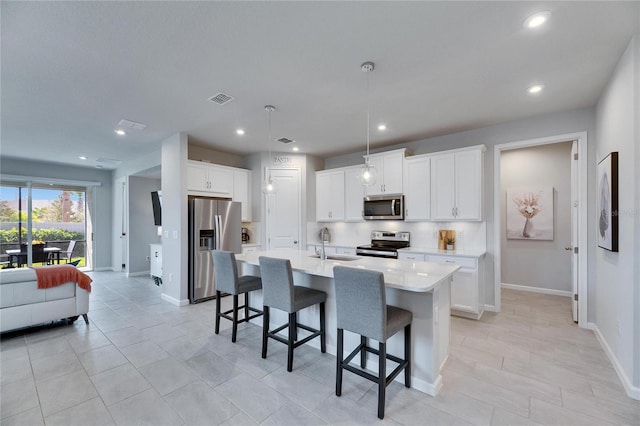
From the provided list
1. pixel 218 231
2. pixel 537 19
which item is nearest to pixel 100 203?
pixel 218 231

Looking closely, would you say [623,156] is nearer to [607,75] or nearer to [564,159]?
[607,75]

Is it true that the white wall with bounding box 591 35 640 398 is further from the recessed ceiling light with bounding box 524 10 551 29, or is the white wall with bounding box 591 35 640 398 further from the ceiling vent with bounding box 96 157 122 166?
the ceiling vent with bounding box 96 157 122 166

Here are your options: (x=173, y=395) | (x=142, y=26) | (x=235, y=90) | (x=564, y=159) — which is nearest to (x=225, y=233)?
(x=235, y=90)

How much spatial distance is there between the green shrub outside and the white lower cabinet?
8.73 metres

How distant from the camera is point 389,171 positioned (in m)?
4.93

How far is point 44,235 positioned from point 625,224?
10.1m

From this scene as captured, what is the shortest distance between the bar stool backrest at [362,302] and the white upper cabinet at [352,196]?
3319mm

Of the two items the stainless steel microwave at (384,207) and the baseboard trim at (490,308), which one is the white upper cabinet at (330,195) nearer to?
the stainless steel microwave at (384,207)

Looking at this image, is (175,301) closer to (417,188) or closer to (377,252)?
(377,252)

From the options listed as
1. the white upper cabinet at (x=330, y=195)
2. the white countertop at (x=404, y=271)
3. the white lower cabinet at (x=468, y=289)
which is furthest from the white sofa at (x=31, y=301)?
the white lower cabinet at (x=468, y=289)

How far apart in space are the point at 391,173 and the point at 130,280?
6.04m

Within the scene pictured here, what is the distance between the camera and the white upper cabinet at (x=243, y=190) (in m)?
5.66

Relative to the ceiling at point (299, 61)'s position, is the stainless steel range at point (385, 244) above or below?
below

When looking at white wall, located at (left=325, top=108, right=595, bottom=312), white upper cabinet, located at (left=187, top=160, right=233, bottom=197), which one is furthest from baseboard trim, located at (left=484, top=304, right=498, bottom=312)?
white upper cabinet, located at (left=187, top=160, right=233, bottom=197)
